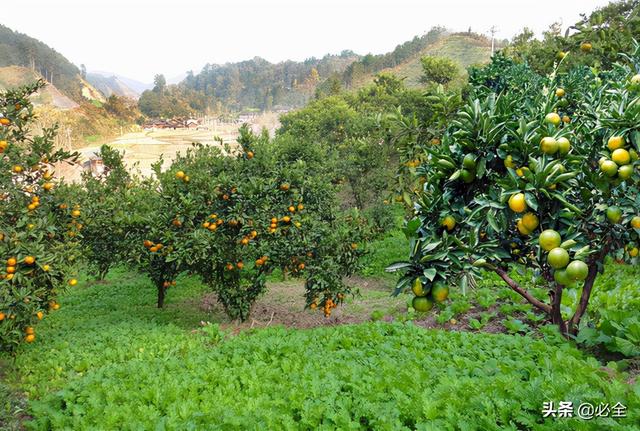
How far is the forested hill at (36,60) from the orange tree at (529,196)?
101 m

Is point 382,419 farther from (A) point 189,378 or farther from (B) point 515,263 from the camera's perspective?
(A) point 189,378

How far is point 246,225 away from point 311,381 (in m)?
4.31

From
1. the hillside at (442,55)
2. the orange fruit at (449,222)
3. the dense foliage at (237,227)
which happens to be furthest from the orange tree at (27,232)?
the hillside at (442,55)

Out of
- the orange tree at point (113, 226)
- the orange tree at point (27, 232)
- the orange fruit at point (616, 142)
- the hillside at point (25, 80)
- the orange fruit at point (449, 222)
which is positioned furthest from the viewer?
the hillside at point (25, 80)

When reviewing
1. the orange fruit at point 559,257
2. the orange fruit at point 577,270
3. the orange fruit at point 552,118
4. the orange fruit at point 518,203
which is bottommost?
the orange fruit at point 577,270

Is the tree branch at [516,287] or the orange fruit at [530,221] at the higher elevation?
the orange fruit at [530,221]

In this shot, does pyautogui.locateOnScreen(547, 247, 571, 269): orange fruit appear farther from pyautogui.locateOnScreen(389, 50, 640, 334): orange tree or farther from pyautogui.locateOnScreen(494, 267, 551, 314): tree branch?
pyautogui.locateOnScreen(494, 267, 551, 314): tree branch

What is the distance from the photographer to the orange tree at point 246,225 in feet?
27.8

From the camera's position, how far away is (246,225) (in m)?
8.47

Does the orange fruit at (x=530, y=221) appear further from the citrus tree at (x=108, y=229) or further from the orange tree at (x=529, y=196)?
the citrus tree at (x=108, y=229)

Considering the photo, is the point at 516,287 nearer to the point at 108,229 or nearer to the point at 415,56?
the point at 108,229

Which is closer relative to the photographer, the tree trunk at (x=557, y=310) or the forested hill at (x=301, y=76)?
the tree trunk at (x=557, y=310)

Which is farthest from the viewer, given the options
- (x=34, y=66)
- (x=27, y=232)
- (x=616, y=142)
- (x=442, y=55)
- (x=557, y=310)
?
(x=34, y=66)

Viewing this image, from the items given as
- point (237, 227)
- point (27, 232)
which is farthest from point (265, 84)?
point (27, 232)
